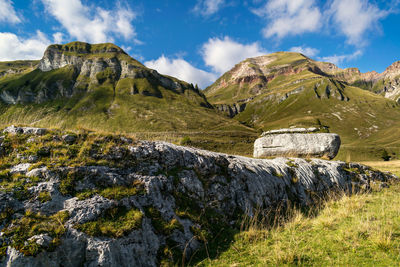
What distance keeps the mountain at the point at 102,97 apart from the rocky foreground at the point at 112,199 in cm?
11833

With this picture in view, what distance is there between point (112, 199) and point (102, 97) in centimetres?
18091

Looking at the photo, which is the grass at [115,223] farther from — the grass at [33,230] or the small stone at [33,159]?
the small stone at [33,159]

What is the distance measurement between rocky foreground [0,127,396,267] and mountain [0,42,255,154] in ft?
388

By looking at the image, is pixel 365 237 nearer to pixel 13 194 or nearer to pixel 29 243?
pixel 29 243

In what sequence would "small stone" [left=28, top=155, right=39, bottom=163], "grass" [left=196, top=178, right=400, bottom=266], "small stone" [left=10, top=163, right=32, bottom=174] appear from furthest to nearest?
"small stone" [left=28, top=155, right=39, bottom=163] → "small stone" [left=10, top=163, right=32, bottom=174] → "grass" [left=196, top=178, right=400, bottom=266]

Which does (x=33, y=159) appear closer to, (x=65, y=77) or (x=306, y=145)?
(x=306, y=145)

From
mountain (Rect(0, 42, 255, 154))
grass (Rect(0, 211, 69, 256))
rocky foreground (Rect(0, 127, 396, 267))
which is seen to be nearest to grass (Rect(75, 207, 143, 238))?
rocky foreground (Rect(0, 127, 396, 267))

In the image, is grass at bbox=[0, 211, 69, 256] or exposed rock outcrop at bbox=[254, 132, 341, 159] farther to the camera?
exposed rock outcrop at bbox=[254, 132, 341, 159]

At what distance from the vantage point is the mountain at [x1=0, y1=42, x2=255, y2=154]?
5571 inches

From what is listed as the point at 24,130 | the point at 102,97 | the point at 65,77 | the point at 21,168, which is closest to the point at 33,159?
the point at 21,168

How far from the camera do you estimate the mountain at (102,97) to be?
14150 centimetres

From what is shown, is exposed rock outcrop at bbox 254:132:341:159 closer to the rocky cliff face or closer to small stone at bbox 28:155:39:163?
small stone at bbox 28:155:39:163

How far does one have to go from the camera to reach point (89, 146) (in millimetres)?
7719

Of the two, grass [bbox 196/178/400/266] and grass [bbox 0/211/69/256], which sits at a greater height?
grass [bbox 0/211/69/256]
